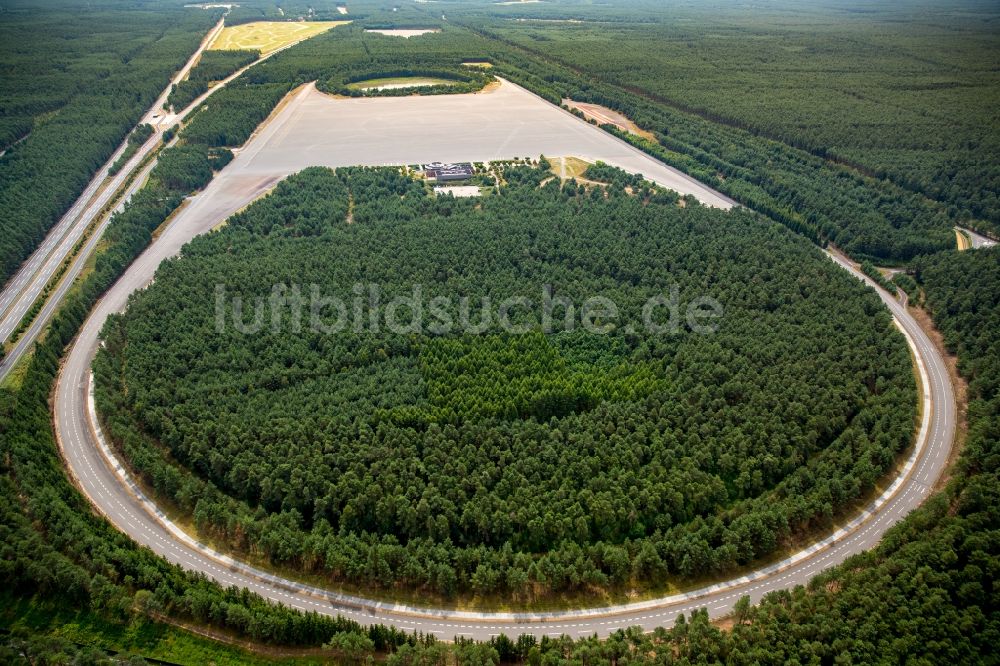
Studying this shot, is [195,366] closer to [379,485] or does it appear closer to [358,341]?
[358,341]

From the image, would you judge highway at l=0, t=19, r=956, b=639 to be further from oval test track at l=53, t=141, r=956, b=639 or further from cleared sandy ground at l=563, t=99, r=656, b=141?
cleared sandy ground at l=563, t=99, r=656, b=141

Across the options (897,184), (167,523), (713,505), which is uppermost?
(897,184)

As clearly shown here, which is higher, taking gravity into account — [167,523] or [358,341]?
[358,341]

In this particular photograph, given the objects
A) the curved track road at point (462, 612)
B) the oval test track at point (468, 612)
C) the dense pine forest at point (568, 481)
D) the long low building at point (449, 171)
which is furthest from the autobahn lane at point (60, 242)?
the long low building at point (449, 171)

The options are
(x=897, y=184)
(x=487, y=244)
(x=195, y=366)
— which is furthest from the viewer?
(x=897, y=184)

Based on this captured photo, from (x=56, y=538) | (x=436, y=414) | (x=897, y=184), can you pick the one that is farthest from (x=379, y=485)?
(x=897, y=184)

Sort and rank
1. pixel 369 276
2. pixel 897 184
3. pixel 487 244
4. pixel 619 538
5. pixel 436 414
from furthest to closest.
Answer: pixel 897 184
pixel 487 244
pixel 369 276
pixel 436 414
pixel 619 538
